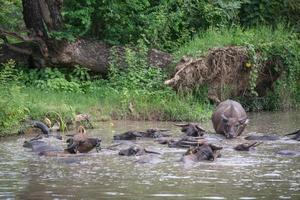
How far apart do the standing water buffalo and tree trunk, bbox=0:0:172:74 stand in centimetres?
561

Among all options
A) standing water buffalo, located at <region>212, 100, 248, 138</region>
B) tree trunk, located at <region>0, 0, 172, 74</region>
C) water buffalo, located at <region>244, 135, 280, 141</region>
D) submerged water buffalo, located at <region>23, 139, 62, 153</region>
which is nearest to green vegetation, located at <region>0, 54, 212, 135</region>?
tree trunk, located at <region>0, 0, 172, 74</region>

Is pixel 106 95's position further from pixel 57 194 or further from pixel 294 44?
pixel 57 194

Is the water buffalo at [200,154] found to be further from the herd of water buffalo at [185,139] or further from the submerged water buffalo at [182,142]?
the submerged water buffalo at [182,142]

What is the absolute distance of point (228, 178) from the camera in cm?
998

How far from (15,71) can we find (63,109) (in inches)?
205

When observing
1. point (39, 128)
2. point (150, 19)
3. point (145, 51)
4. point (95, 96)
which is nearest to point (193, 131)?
point (39, 128)

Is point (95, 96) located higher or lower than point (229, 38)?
lower

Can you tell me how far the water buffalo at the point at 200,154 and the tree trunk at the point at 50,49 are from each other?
30.5 feet

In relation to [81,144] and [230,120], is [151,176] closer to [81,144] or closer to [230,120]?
[81,144]

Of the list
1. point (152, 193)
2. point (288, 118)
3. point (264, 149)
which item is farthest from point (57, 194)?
Answer: point (288, 118)

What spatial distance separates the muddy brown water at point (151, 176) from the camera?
896cm

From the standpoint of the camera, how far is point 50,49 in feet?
69.5

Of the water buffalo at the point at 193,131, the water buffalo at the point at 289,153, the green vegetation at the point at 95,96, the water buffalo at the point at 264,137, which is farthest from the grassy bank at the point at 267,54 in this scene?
the water buffalo at the point at 289,153

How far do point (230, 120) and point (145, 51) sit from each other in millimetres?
6524
